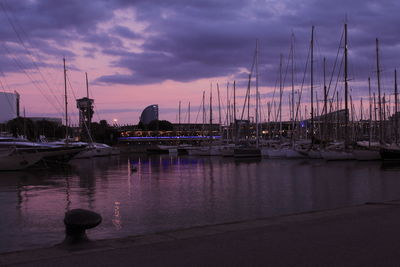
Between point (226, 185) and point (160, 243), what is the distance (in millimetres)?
18940

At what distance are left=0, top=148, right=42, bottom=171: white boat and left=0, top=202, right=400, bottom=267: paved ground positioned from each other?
35260 mm

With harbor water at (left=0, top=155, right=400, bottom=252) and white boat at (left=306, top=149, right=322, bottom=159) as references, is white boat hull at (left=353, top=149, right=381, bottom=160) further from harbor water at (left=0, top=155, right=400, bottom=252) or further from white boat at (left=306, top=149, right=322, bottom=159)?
harbor water at (left=0, top=155, right=400, bottom=252)

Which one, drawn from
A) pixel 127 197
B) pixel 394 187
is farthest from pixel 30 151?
pixel 394 187

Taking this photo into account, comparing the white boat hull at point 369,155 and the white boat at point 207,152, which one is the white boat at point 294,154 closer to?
the white boat hull at point 369,155

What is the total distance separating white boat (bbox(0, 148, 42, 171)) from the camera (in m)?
41.4

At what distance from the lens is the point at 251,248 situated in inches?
327

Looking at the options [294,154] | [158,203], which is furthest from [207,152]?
[158,203]

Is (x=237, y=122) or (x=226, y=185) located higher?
(x=237, y=122)

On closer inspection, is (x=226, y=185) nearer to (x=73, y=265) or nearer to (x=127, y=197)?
(x=127, y=197)

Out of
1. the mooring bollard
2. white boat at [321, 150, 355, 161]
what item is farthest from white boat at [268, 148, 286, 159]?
the mooring bollard

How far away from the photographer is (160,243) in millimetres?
8828

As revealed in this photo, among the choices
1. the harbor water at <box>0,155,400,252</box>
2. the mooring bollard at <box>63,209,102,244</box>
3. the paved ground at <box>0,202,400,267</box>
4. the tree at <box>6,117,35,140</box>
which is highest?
the tree at <box>6,117,35,140</box>

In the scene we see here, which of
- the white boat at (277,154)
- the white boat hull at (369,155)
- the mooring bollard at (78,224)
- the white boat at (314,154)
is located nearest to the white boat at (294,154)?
the white boat at (277,154)

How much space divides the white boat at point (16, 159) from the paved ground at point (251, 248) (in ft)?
116
